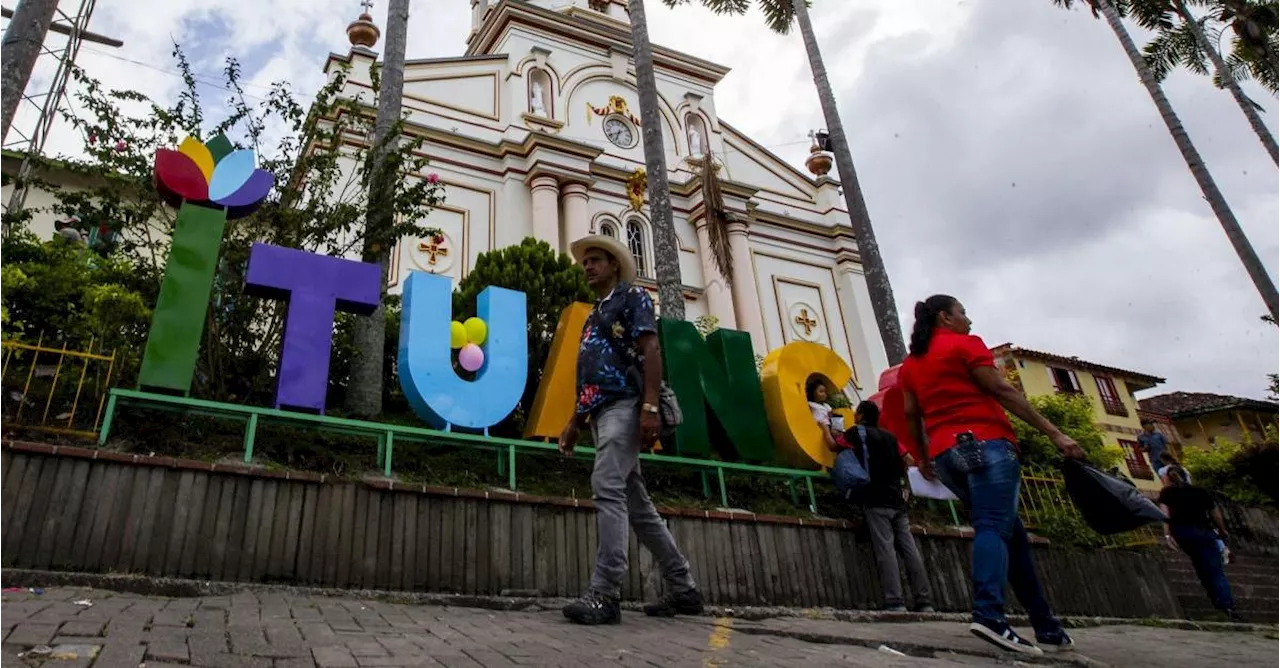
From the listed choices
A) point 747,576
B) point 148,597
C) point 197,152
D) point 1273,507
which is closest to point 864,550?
point 747,576

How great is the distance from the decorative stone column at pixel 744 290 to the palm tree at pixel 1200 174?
30.4 feet

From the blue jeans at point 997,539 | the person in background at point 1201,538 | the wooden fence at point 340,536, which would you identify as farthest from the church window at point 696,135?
the blue jeans at point 997,539

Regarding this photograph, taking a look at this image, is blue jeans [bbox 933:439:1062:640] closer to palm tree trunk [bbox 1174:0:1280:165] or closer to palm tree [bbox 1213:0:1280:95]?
palm tree trunk [bbox 1174:0:1280:165]

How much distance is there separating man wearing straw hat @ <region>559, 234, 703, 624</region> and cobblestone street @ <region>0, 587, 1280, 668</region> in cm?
25

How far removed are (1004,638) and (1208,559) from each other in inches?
227

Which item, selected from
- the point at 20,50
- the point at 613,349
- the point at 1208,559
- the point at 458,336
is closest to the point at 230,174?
the point at 458,336

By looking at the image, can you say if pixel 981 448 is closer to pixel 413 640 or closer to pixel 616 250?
pixel 616 250

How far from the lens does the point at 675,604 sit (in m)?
3.93

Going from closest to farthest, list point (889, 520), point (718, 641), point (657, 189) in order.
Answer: point (718, 641)
point (889, 520)
point (657, 189)

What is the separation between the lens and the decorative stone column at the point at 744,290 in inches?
749

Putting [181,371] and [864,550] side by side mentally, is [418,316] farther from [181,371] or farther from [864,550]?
[864,550]

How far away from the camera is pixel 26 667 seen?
6.65 feet

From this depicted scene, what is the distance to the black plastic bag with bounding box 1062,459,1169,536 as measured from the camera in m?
3.38

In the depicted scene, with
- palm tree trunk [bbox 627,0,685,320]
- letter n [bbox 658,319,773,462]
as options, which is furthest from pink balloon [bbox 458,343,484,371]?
palm tree trunk [bbox 627,0,685,320]
